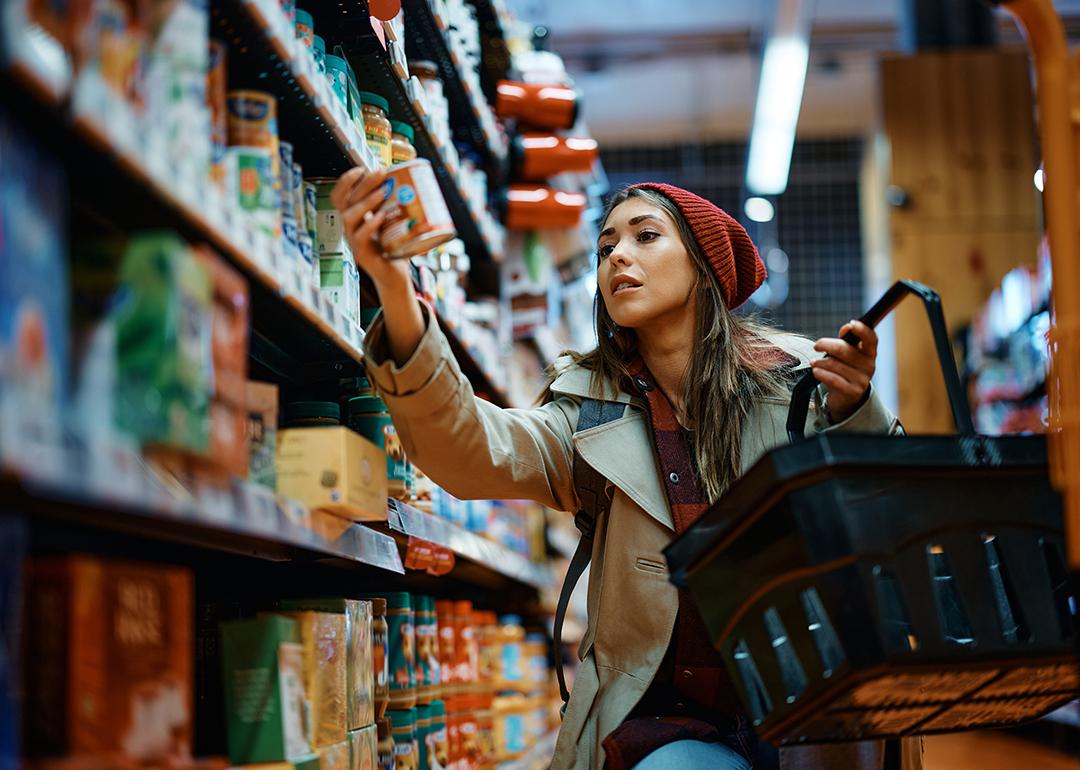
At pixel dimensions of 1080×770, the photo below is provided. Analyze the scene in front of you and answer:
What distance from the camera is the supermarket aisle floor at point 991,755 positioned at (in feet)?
16.7

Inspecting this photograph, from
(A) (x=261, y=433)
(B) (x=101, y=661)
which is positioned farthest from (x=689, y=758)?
(B) (x=101, y=661)

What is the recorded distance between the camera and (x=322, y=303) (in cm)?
213

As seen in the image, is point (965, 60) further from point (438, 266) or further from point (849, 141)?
point (438, 266)

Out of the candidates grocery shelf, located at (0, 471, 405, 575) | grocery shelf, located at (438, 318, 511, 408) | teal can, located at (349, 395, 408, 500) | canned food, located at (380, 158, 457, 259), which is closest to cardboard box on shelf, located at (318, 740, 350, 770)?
grocery shelf, located at (0, 471, 405, 575)

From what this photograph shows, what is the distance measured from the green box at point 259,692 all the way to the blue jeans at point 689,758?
0.63 metres

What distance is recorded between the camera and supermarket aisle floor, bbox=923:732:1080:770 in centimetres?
509

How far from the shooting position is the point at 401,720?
2744 millimetres

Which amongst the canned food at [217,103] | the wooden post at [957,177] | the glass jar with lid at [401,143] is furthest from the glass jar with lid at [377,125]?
the wooden post at [957,177]

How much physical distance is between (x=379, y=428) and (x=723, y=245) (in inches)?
34.6

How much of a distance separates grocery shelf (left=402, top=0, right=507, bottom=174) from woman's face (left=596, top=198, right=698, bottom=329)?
0.76 m

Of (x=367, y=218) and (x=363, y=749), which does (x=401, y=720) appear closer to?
(x=363, y=749)

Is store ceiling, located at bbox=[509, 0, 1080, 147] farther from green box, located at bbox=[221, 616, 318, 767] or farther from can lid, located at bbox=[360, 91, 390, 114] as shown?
green box, located at bbox=[221, 616, 318, 767]

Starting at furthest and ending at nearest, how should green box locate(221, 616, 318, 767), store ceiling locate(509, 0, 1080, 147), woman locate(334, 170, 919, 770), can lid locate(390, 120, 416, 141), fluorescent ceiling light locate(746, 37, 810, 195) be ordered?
store ceiling locate(509, 0, 1080, 147), fluorescent ceiling light locate(746, 37, 810, 195), can lid locate(390, 120, 416, 141), woman locate(334, 170, 919, 770), green box locate(221, 616, 318, 767)

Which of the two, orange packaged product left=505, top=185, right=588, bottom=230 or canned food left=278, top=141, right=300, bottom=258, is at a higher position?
orange packaged product left=505, top=185, right=588, bottom=230
